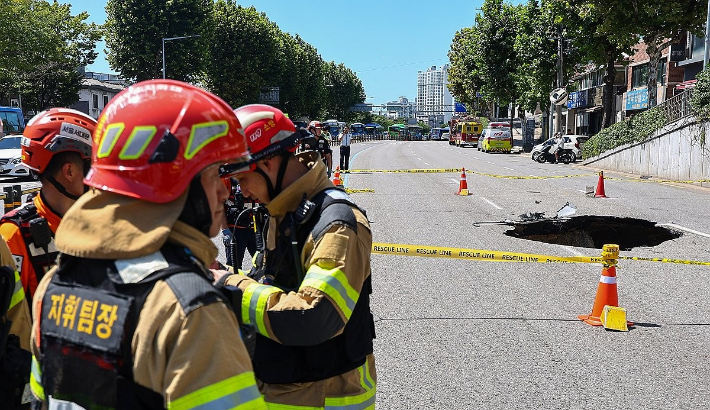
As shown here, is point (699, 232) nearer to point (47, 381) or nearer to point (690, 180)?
point (47, 381)

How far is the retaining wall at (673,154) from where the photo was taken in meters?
22.7

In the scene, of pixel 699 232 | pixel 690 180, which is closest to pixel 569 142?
pixel 690 180

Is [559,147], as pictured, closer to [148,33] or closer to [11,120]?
[11,120]

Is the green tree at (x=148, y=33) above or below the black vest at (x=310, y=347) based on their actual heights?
above

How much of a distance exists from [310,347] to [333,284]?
30cm

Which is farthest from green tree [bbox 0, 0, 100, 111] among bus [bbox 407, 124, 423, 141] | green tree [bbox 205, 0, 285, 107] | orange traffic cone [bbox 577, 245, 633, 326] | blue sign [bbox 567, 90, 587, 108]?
bus [bbox 407, 124, 423, 141]

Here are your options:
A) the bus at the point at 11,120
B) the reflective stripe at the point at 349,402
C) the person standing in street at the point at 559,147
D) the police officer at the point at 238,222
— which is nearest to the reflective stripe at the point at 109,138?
the reflective stripe at the point at 349,402

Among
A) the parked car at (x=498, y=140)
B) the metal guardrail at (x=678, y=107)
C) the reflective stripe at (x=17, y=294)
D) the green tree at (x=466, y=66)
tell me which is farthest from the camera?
the green tree at (x=466, y=66)

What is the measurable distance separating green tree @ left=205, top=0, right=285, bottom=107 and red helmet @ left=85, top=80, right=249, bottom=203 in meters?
59.3

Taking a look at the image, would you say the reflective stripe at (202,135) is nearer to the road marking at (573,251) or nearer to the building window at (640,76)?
the road marking at (573,251)

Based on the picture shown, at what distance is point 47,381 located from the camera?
1509 millimetres

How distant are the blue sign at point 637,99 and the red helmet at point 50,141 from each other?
47120 mm

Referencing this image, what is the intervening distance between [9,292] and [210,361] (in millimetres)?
1356

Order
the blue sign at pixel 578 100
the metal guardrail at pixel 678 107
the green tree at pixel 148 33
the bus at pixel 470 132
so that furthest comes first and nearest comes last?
1. the bus at pixel 470 132
2. the blue sign at pixel 578 100
3. the green tree at pixel 148 33
4. the metal guardrail at pixel 678 107
